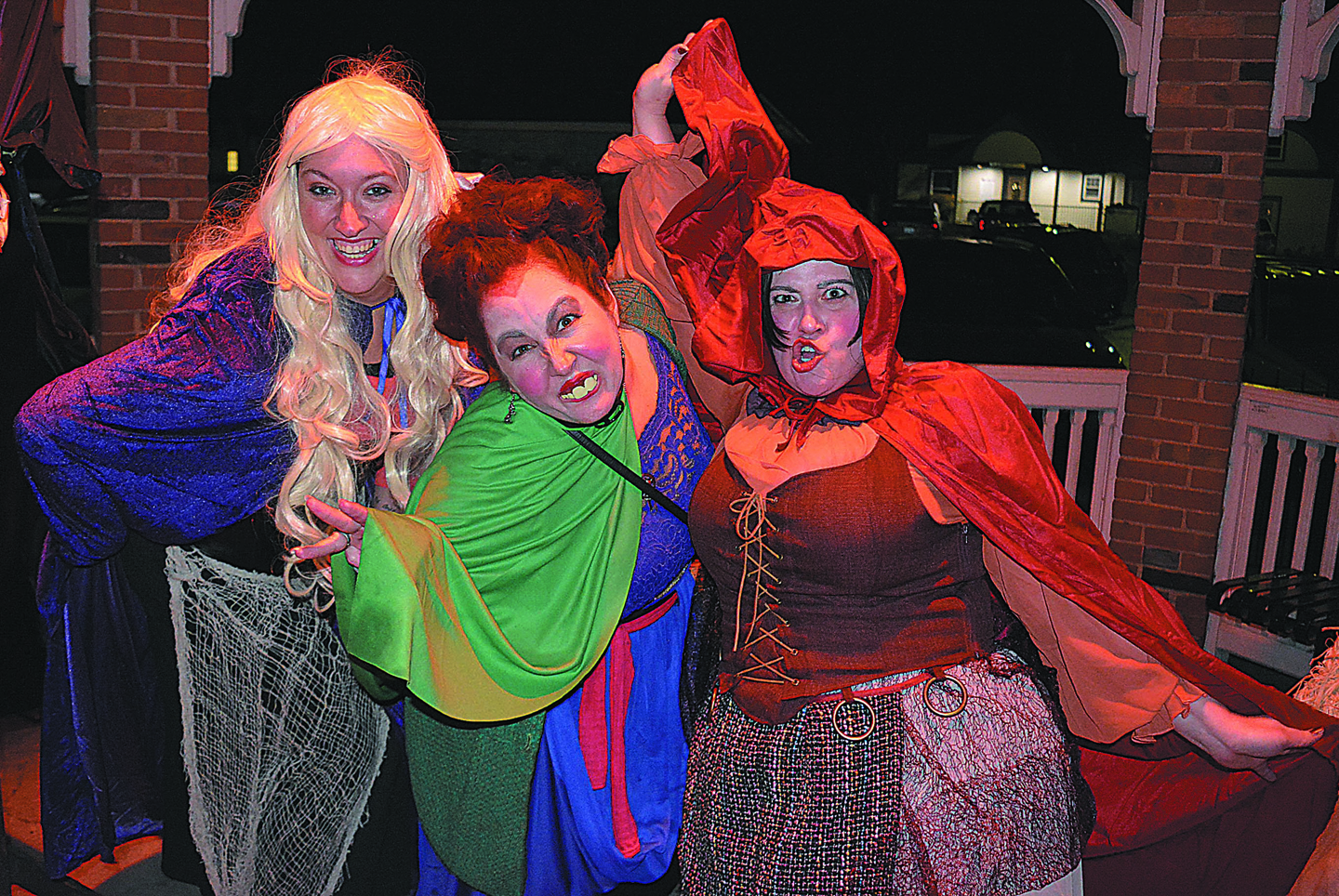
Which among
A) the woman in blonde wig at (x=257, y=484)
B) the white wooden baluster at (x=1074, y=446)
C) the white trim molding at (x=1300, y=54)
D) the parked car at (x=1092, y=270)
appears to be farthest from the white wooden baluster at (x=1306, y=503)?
the parked car at (x=1092, y=270)

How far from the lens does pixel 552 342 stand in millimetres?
2090

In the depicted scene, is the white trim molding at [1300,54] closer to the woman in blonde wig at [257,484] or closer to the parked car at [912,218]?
the woman in blonde wig at [257,484]

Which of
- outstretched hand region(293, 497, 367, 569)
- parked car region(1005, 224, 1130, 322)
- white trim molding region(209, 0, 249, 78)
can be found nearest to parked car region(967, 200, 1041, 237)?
parked car region(1005, 224, 1130, 322)

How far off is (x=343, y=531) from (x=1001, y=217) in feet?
86.8

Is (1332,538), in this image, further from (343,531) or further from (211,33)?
(211,33)

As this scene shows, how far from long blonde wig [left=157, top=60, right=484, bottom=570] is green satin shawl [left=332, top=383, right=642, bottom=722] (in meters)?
0.28

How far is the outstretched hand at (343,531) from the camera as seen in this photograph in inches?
78.1

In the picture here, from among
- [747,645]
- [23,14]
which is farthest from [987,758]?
[23,14]

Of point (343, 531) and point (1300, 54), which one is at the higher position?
point (1300, 54)

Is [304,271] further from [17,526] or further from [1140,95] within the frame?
[1140,95]

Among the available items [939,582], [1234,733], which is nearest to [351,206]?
[939,582]

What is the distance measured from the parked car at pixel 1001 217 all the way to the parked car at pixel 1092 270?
2963 millimetres

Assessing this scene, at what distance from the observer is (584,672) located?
2.20 m

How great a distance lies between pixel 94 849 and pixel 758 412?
198 centimetres
